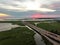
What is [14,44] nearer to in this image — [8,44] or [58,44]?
[8,44]

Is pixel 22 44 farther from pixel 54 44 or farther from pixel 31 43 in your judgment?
pixel 54 44

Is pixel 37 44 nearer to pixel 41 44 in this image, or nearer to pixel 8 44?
pixel 41 44

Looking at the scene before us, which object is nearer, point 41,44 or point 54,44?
point 54,44

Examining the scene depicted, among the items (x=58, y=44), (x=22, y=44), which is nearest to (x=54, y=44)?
(x=58, y=44)

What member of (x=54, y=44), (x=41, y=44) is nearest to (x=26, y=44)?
(x=41, y=44)

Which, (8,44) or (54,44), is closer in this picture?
(54,44)

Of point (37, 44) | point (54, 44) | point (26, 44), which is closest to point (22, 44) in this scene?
point (26, 44)

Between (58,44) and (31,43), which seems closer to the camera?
(58,44)
